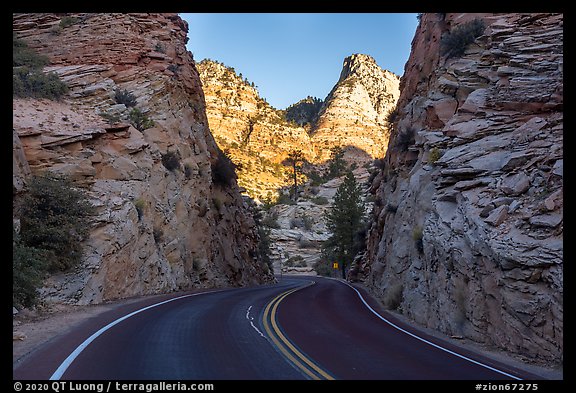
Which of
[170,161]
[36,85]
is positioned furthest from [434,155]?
[36,85]

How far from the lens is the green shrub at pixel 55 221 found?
16.7 metres

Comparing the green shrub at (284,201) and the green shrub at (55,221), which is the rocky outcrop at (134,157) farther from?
the green shrub at (284,201)

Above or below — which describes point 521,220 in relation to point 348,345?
above

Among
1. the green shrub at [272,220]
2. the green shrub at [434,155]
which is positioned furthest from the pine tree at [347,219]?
the green shrub at [434,155]

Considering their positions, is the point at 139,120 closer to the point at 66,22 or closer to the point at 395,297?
the point at 66,22

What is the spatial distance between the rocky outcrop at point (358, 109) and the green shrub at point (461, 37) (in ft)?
307

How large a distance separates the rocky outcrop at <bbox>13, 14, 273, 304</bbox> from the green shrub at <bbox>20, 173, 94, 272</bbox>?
55 centimetres

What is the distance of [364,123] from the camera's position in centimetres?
13325

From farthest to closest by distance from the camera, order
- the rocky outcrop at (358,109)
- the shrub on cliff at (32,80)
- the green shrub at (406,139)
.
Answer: the rocky outcrop at (358,109), the green shrub at (406,139), the shrub on cliff at (32,80)

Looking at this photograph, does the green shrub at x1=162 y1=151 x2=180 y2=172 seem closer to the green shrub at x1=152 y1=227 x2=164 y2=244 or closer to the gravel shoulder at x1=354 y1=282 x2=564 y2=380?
the green shrub at x1=152 y1=227 x2=164 y2=244
